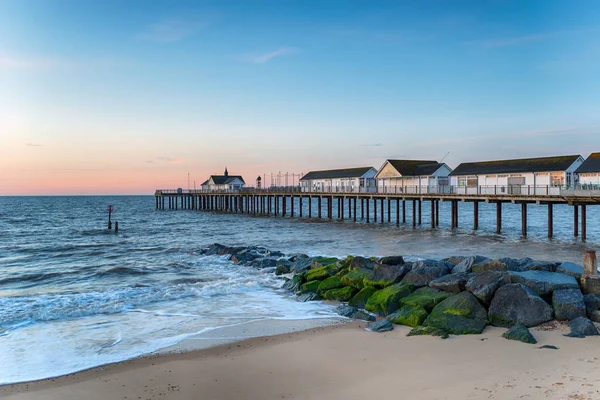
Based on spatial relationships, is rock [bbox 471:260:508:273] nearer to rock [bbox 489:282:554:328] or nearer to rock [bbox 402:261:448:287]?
rock [bbox 402:261:448:287]

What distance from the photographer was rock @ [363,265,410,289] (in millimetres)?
15048

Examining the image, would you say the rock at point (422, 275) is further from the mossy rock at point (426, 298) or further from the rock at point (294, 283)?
the rock at point (294, 283)

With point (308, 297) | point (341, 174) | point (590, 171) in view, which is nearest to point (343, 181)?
point (341, 174)

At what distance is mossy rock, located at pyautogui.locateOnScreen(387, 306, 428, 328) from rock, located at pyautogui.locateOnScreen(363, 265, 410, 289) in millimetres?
2535

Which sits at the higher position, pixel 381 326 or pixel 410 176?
pixel 410 176

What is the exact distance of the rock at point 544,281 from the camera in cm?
1239

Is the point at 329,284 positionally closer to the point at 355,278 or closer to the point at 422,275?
the point at 355,278

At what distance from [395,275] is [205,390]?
825 centimetres

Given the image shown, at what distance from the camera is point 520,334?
407 inches

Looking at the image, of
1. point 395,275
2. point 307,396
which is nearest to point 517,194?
point 395,275

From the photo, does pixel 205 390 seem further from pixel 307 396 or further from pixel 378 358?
pixel 378 358

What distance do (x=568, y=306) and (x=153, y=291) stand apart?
13071mm

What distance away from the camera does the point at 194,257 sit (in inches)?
1080

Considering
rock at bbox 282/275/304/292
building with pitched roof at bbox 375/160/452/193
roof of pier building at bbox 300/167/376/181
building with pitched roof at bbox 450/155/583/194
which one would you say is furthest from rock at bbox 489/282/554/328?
roof of pier building at bbox 300/167/376/181
